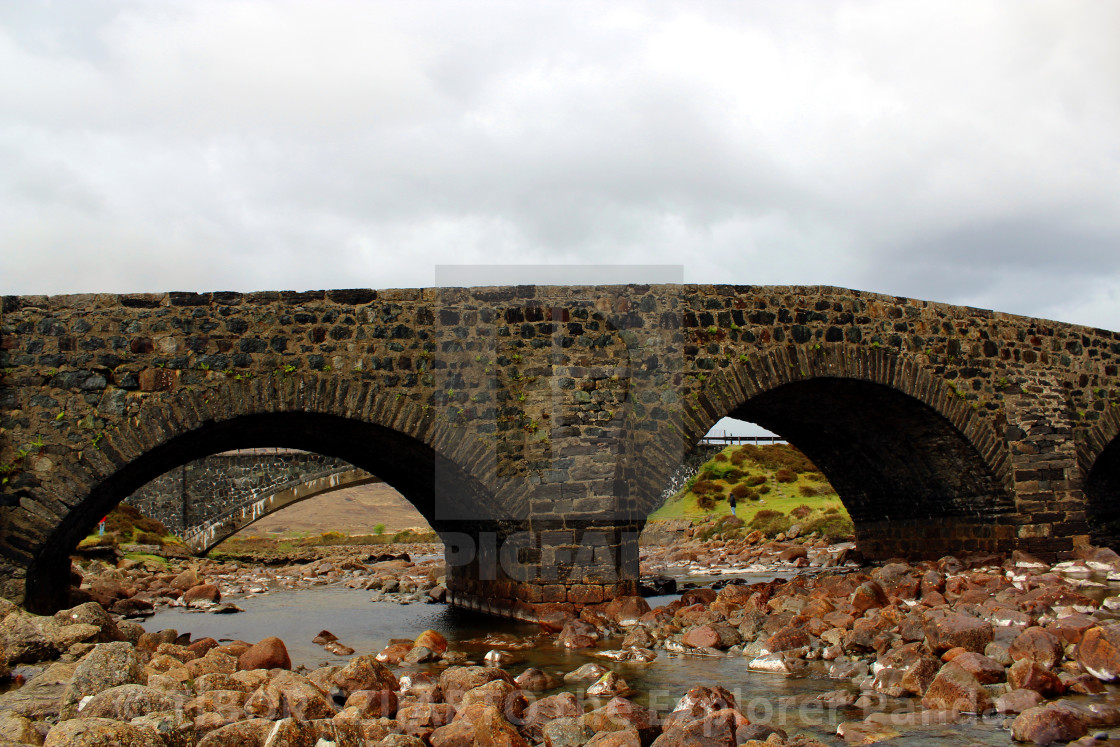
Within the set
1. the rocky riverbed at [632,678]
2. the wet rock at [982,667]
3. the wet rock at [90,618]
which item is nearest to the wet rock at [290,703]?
the rocky riverbed at [632,678]

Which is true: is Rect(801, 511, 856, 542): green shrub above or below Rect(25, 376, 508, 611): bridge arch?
below

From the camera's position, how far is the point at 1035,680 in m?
5.31

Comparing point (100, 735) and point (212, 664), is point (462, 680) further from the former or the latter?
point (100, 735)

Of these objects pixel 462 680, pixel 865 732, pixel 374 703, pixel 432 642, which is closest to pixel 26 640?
pixel 374 703

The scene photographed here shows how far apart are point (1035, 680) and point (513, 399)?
19.0 ft

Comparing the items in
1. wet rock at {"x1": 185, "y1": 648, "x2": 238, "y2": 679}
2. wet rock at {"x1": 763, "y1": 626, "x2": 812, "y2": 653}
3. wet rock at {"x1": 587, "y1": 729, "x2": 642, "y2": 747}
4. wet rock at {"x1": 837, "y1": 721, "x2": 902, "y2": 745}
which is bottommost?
wet rock at {"x1": 837, "y1": 721, "x2": 902, "y2": 745}

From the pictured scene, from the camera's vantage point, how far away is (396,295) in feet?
30.7

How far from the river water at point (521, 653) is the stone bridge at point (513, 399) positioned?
847 mm

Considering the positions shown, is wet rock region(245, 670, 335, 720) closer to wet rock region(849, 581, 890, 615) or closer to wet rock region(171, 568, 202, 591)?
wet rock region(849, 581, 890, 615)

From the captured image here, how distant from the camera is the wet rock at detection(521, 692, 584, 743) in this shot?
5.10m

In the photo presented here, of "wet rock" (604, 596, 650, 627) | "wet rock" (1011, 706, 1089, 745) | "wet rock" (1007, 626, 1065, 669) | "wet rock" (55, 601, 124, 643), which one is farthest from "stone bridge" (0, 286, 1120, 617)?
"wet rock" (1011, 706, 1089, 745)

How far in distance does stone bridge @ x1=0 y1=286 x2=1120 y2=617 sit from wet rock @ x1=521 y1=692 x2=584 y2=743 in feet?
12.6

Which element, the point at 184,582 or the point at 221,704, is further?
the point at 184,582

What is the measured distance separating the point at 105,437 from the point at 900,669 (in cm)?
769
